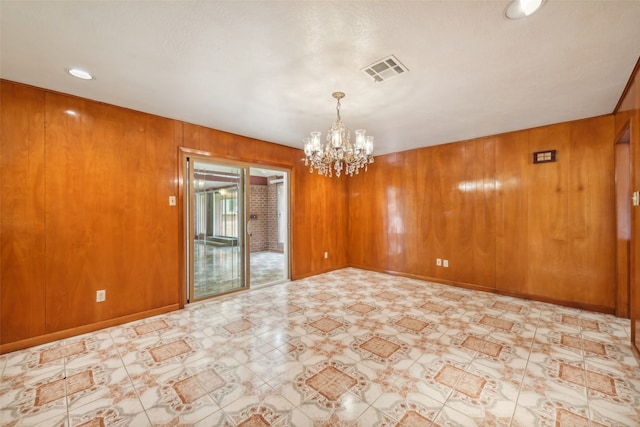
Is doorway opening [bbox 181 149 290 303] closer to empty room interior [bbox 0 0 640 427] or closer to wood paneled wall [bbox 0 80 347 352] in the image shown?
empty room interior [bbox 0 0 640 427]

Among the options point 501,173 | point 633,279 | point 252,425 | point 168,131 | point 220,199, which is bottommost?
point 252,425

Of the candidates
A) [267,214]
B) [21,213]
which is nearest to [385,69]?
[21,213]

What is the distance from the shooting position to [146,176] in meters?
3.31

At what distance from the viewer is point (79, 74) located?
2404 millimetres

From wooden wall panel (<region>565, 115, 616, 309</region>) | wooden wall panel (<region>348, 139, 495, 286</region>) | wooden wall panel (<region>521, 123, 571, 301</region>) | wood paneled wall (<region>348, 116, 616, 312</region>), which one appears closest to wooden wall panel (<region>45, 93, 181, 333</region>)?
wooden wall panel (<region>348, 139, 495, 286</region>)

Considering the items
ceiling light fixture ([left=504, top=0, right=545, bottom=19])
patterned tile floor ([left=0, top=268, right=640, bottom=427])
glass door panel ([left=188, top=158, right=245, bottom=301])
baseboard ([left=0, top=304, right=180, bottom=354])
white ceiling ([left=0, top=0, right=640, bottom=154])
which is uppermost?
white ceiling ([left=0, top=0, right=640, bottom=154])

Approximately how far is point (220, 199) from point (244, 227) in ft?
1.96

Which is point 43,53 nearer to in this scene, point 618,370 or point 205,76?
point 205,76

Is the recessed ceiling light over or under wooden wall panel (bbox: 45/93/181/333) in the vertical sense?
over

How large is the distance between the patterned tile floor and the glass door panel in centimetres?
78

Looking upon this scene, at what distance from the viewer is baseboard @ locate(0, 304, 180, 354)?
248cm

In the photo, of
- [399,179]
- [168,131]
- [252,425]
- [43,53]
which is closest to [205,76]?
[43,53]

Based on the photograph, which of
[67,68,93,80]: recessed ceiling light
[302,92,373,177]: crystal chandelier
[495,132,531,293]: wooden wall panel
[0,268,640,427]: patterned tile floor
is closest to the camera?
[0,268,640,427]: patterned tile floor

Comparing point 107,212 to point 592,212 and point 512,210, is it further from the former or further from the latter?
point 592,212
